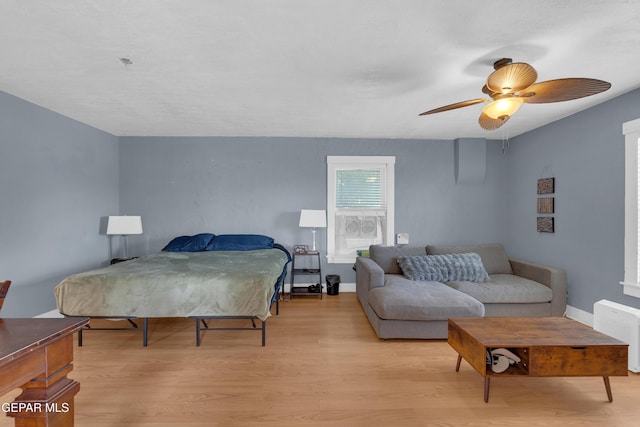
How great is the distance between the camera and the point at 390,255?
4.27m

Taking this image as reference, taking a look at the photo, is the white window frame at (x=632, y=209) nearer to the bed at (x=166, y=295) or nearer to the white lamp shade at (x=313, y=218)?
the white lamp shade at (x=313, y=218)

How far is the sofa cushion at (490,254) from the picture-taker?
4.21m

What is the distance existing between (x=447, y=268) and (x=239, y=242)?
9.10ft

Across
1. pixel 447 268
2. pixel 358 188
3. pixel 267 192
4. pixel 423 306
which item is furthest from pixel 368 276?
pixel 267 192

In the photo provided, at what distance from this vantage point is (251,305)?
109 inches

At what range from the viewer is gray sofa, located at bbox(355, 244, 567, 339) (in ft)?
9.74

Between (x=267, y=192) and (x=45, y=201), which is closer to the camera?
(x=45, y=201)

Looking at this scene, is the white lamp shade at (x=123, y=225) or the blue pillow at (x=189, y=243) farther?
the blue pillow at (x=189, y=243)

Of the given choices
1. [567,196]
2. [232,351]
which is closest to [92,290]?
[232,351]

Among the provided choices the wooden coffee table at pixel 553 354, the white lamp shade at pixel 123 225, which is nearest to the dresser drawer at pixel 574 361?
the wooden coffee table at pixel 553 354

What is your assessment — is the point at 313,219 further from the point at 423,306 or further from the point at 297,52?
the point at 297,52

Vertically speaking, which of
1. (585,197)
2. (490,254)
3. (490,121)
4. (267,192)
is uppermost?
(490,121)

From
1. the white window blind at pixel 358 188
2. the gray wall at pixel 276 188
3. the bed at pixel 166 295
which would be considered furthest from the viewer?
the white window blind at pixel 358 188

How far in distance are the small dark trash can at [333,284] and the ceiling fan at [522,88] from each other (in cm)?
306
